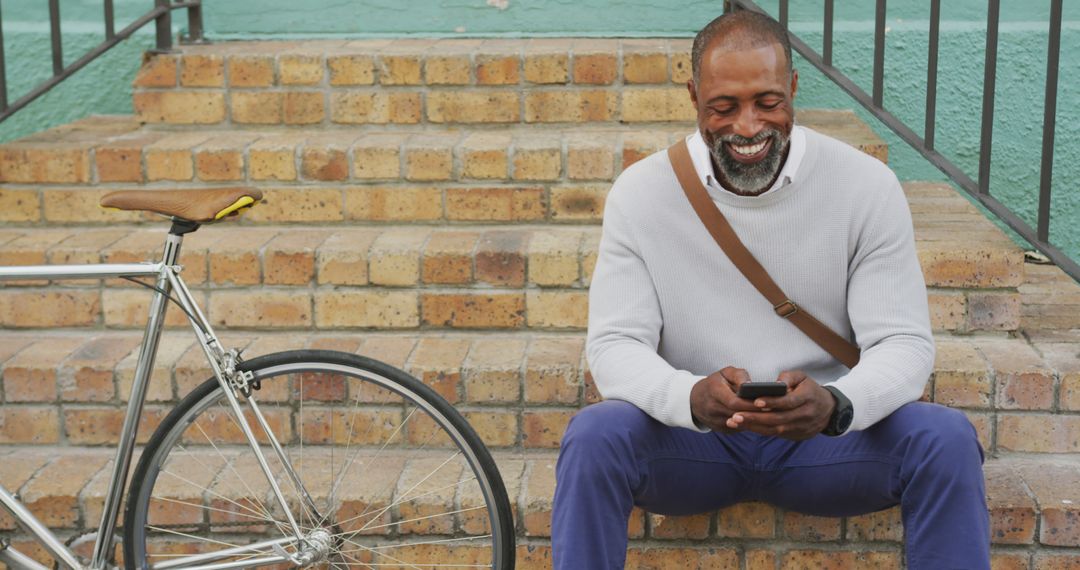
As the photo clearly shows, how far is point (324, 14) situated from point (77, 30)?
86 cm

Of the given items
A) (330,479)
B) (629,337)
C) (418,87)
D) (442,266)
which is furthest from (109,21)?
(629,337)

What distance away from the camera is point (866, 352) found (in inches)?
93.8

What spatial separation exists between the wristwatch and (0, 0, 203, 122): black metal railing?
2540 mm

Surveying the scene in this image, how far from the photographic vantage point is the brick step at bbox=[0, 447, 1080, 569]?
2678mm

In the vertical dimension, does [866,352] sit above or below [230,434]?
above

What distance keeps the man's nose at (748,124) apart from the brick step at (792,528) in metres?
0.81

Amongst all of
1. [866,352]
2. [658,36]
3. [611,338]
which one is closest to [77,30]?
[658,36]

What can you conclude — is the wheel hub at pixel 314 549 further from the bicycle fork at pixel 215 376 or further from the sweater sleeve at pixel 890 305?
the sweater sleeve at pixel 890 305

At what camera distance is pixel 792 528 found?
2713 millimetres

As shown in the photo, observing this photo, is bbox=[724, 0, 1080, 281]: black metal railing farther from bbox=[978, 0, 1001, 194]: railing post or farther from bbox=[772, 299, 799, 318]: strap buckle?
bbox=[772, 299, 799, 318]: strap buckle

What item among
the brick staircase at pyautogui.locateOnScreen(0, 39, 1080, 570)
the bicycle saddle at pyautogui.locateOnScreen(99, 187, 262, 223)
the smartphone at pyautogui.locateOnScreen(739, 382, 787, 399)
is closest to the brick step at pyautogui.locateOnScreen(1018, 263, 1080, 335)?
the brick staircase at pyautogui.locateOnScreen(0, 39, 1080, 570)

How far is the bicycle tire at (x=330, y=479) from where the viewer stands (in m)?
2.47

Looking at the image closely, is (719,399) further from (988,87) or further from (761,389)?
(988,87)

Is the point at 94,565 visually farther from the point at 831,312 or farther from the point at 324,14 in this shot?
the point at 324,14
